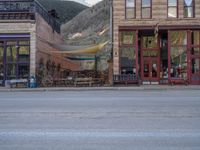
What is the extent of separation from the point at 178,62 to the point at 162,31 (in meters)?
3.23

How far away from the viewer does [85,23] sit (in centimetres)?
10325

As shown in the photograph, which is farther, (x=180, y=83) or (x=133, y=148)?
(x=180, y=83)

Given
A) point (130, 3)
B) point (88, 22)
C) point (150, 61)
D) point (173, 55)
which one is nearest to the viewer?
point (130, 3)

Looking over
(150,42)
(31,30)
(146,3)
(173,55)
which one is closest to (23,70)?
(31,30)

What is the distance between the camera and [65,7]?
154250 mm

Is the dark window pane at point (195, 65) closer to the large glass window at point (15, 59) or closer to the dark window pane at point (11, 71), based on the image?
the large glass window at point (15, 59)

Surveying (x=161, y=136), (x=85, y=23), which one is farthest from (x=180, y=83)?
(x=85, y=23)

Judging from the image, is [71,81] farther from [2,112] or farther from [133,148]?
[133,148]

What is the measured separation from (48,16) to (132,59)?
40.9 feet

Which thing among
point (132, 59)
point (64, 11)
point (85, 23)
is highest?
point (64, 11)

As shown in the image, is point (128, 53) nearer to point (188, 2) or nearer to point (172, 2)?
point (172, 2)

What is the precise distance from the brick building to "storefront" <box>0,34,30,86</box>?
8.03 metres

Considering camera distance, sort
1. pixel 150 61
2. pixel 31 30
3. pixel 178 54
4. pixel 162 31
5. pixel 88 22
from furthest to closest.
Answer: pixel 88 22 < pixel 150 61 < pixel 162 31 < pixel 178 54 < pixel 31 30

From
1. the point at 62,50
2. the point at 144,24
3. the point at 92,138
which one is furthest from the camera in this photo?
the point at 62,50
